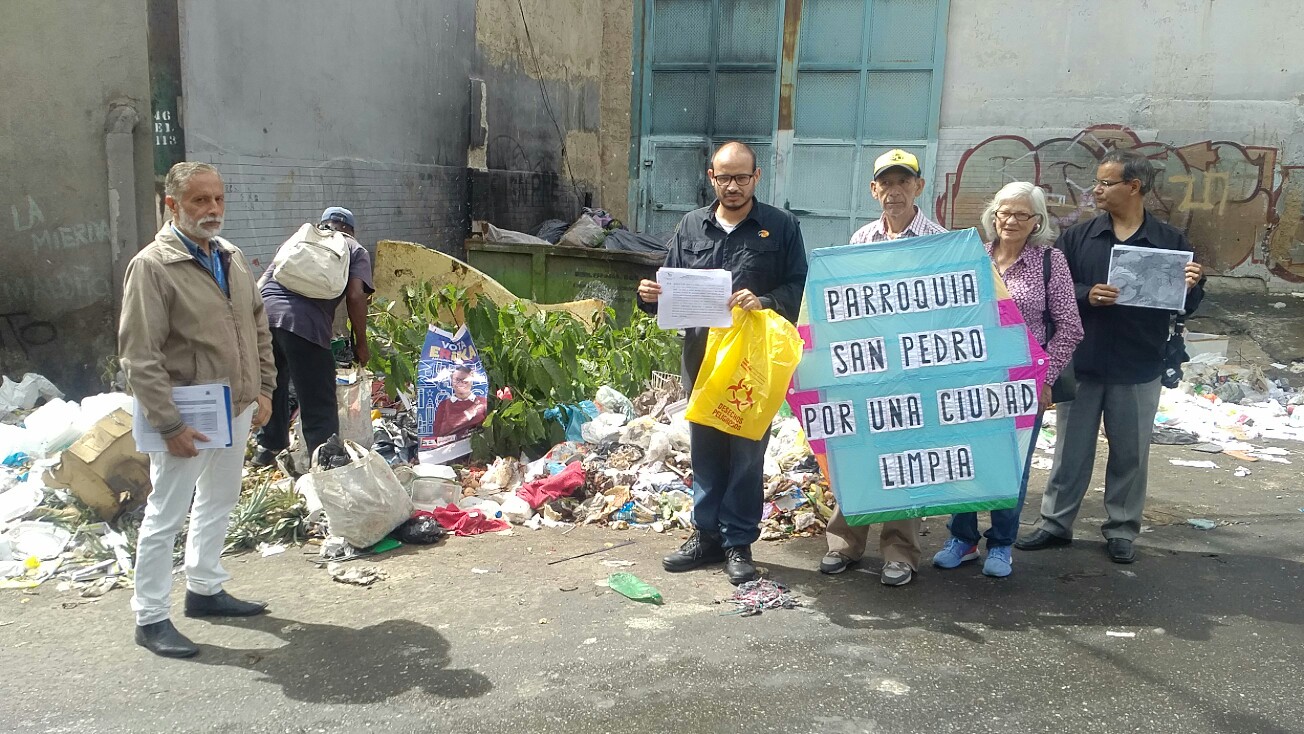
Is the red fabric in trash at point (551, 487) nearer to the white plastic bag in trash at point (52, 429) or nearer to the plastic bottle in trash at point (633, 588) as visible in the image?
the plastic bottle in trash at point (633, 588)

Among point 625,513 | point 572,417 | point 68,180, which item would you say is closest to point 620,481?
point 625,513

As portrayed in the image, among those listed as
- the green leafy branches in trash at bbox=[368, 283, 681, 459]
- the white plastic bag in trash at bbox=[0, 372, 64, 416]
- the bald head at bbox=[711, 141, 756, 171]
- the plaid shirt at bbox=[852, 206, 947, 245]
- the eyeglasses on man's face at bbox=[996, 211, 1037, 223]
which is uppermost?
the bald head at bbox=[711, 141, 756, 171]

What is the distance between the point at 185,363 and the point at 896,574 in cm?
290

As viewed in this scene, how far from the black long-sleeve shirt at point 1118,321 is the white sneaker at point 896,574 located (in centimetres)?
128

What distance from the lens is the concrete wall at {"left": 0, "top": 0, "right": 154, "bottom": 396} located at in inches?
262

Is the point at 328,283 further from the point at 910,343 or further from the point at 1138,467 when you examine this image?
the point at 1138,467

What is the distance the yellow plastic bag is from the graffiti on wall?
835cm

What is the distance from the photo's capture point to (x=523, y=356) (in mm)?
6203

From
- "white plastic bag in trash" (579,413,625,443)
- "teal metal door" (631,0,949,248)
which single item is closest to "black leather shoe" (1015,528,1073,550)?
"white plastic bag in trash" (579,413,625,443)

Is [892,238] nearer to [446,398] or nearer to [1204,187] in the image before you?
[446,398]

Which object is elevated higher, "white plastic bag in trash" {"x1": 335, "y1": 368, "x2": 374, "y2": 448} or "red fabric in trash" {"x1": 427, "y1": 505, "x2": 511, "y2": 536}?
"white plastic bag in trash" {"x1": 335, "y1": 368, "x2": 374, "y2": 448}

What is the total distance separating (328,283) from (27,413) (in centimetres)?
274

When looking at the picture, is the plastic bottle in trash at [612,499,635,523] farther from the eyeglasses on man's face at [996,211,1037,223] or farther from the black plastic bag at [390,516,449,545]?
the eyeglasses on man's face at [996,211,1037,223]

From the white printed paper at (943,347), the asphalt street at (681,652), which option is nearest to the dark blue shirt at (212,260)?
the asphalt street at (681,652)
